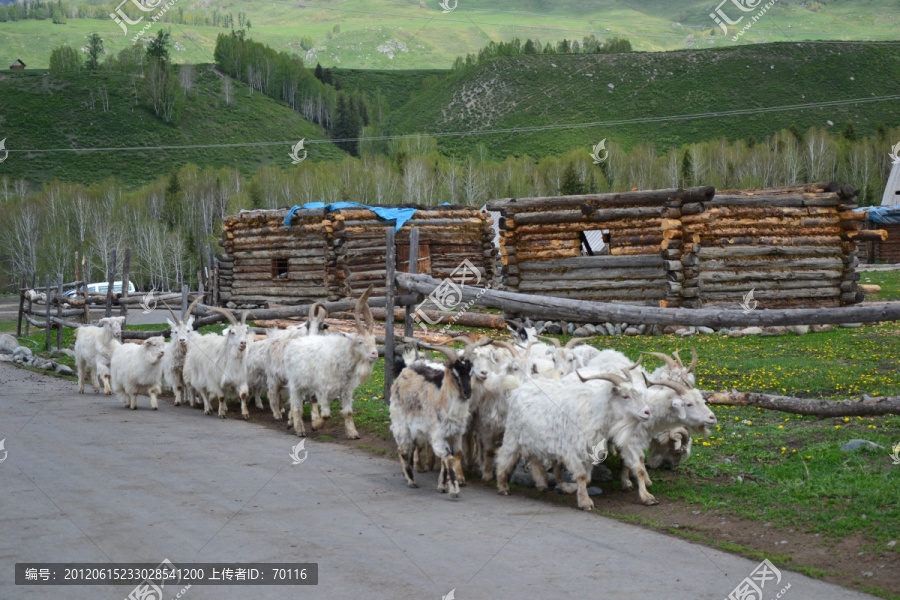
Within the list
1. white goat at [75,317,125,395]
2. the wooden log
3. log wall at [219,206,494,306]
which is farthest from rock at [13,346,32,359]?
the wooden log

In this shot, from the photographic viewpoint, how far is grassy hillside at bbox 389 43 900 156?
11714cm

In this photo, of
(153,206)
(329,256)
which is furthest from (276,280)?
(153,206)

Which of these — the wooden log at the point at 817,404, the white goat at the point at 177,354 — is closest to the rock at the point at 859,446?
the wooden log at the point at 817,404

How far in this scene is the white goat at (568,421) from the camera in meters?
8.29

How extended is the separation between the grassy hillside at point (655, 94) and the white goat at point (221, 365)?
105001mm

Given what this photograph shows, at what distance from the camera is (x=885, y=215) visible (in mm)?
43844

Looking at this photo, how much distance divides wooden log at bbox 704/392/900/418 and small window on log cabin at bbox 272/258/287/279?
22.8m

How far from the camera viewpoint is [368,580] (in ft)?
19.8

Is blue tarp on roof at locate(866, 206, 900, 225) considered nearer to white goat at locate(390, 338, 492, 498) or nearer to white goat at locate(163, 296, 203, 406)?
white goat at locate(163, 296, 203, 406)

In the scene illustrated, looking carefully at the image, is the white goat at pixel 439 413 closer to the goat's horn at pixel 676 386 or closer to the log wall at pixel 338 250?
the goat's horn at pixel 676 386

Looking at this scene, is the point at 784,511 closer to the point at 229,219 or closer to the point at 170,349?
the point at 170,349

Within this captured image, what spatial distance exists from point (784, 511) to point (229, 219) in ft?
94.0

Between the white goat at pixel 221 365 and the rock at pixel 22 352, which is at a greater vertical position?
the white goat at pixel 221 365

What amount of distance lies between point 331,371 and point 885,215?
4026cm
